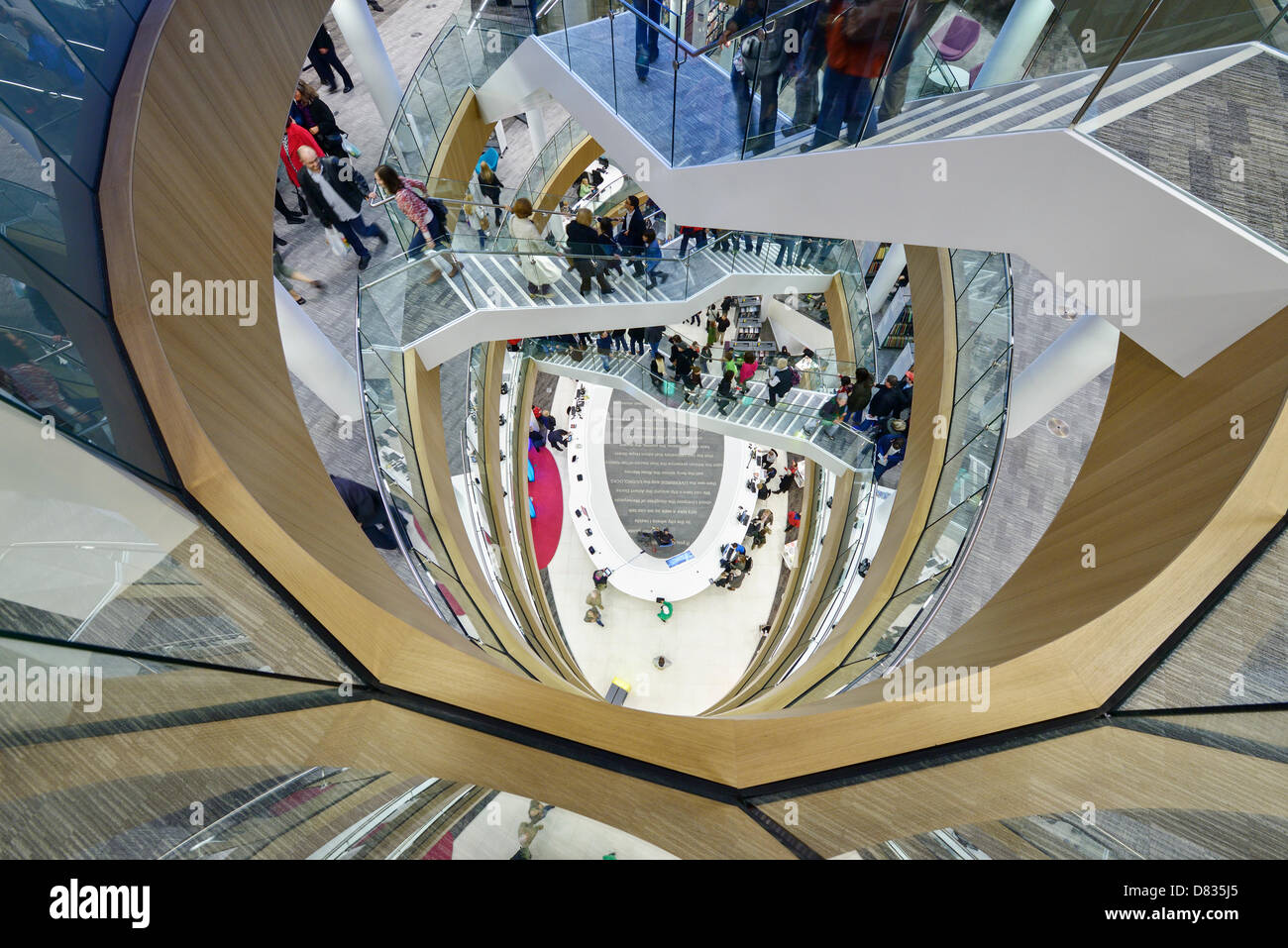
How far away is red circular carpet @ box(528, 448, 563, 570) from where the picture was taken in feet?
A: 52.4

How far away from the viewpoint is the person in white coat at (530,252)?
801 cm

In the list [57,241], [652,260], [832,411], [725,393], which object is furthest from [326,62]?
[832,411]

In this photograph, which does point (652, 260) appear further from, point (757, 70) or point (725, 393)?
point (757, 70)

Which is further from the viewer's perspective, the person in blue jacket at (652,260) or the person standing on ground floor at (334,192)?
the person in blue jacket at (652,260)

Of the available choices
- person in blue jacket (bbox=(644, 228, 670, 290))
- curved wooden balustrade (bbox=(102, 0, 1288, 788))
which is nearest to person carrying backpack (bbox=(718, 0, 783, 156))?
person in blue jacket (bbox=(644, 228, 670, 290))

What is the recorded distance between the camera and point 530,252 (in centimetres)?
837

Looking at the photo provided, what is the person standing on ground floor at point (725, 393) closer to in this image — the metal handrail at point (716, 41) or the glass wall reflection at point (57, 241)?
the metal handrail at point (716, 41)

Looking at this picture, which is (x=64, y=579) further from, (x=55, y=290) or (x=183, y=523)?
(x=55, y=290)

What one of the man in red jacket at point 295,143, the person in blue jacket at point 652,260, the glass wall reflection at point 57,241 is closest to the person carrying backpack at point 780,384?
the person in blue jacket at point 652,260

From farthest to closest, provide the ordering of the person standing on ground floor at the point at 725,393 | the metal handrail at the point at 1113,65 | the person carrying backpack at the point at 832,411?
the person standing on ground floor at the point at 725,393 < the person carrying backpack at the point at 832,411 < the metal handrail at the point at 1113,65

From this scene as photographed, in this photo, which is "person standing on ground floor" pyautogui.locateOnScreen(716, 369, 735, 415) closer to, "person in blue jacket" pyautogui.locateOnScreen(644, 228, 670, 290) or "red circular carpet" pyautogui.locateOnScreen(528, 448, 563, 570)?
"person in blue jacket" pyautogui.locateOnScreen(644, 228, 670, 290)

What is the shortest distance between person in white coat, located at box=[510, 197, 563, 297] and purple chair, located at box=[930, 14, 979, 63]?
15.4 ft

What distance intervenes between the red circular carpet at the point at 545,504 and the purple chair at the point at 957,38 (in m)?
12.6
